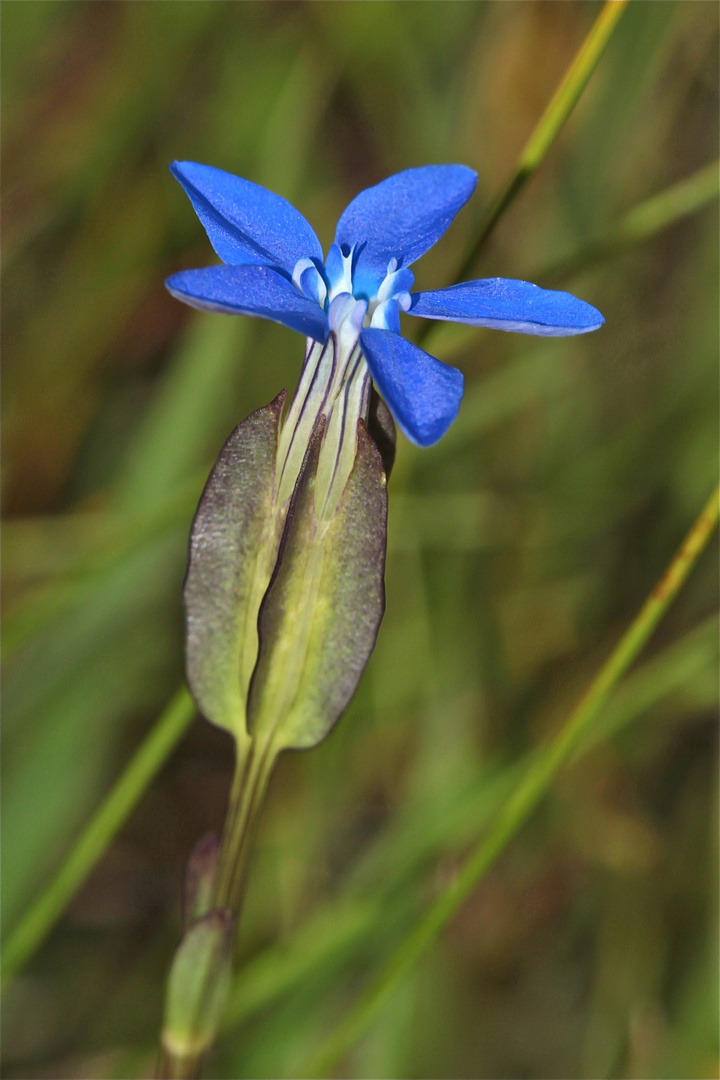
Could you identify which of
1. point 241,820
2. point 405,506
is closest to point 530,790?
point 241,820

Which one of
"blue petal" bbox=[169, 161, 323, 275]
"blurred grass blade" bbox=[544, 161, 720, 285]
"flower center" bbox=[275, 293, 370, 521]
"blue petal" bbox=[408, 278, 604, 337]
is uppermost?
"blurred grass blade" bbox=[544, 161, 720, 285]

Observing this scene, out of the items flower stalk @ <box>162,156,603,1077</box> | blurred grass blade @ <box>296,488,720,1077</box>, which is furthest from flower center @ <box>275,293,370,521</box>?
blurred grass blade @ <box>296,488,720,1077</box>

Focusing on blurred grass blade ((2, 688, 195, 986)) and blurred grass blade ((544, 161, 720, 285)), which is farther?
blurred grass blade ((544, 161, 720, 285))

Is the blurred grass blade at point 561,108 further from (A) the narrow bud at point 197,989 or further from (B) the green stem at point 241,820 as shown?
(A) the narrow bud at point 197,989

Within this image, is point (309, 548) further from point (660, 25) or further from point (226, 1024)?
point (660, 25)

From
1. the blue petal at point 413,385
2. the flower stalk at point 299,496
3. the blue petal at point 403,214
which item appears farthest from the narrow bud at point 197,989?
the blue petal at point 403,214

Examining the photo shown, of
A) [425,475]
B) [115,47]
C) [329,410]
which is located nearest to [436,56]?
[115,47]

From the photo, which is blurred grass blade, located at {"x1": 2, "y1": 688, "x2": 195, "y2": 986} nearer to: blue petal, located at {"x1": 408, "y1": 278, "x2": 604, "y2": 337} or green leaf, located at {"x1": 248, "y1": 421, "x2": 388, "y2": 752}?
green leaf, located at {"x1": 248, "y1": 421, "x2": 388, "y2": 752}
